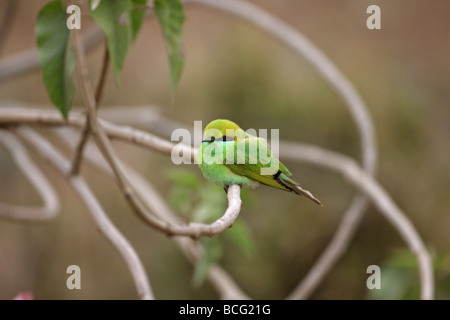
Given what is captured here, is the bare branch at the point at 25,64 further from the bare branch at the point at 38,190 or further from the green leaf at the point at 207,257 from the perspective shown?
the green leaf at the point at 207,257

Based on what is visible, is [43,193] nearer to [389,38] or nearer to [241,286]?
[241,286]

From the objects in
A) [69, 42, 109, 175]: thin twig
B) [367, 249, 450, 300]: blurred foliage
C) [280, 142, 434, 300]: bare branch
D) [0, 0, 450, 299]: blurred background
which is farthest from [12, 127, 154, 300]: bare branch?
[367, 249, 450, 300]: blurred foliage

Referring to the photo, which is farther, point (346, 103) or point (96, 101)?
point (346, 103)

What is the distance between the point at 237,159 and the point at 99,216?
0.34m

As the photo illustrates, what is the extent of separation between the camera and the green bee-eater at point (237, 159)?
1.94ft

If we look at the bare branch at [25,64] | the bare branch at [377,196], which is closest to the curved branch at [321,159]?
the bare branch at [377,196]

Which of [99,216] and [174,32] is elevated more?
[174,32]

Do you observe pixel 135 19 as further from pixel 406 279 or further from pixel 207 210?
pixel 406 279

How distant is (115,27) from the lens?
0.70 m

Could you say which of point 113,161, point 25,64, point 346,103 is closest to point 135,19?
point 113,161

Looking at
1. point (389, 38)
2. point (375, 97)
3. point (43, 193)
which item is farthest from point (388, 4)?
point (43, 193)

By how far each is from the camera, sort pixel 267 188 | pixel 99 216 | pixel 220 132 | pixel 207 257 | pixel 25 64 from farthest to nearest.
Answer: pixel 267 188 → pixel 25 64 → pixel 207 257 → pixel 99 216 → pixel 220 132

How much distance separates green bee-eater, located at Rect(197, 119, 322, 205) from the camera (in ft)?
1.94

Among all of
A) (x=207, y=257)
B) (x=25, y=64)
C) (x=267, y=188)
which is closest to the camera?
(x=207, y=257)
